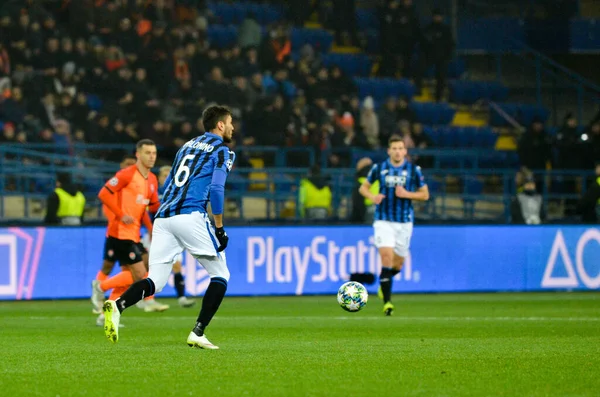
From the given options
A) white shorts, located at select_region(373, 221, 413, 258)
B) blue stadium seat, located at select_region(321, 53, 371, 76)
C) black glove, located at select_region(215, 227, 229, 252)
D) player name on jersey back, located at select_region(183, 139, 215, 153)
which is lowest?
white shorts, located at select_region(373, 221, 413, 258)

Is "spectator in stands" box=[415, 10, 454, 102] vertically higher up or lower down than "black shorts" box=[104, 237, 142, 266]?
higher up

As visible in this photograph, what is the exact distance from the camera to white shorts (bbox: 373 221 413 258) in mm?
14828

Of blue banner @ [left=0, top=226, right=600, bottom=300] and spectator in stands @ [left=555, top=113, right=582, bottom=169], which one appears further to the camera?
spectator in stands @ [left=555, top=113, right=582, bottom=169]

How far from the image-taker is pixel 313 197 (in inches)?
850

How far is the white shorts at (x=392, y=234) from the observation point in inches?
584

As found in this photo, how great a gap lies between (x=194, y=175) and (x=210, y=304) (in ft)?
3.70

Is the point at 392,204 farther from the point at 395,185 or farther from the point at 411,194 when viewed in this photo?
the point at 411,194

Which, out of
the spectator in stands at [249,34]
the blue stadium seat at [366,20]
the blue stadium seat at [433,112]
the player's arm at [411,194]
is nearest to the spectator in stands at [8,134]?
the spectator in stands at [249,34]

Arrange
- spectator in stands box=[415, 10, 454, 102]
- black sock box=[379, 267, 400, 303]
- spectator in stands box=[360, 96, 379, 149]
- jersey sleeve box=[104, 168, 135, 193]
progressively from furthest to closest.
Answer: spectator in stands box=[415, 10, 454, 102] < spectator in stands box=[360, 96, 379, 149] < black sock box=[379, 267, 400, 303] < jersey sleeve box=[104, 168, 135, 193]

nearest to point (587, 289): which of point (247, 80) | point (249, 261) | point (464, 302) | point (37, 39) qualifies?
point (464, 302)

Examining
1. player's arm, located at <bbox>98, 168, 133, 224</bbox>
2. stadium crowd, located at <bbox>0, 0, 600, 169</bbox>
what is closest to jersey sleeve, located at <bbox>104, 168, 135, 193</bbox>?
player's arm, located at <bbox>98, 168, 133, 224</bbox>

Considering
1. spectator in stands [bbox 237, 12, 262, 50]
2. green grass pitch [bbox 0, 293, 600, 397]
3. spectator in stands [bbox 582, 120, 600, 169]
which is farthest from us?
spectator in stands [bbox 237, 12, 262, 50]

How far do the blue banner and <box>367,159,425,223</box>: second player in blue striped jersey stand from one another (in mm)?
4734

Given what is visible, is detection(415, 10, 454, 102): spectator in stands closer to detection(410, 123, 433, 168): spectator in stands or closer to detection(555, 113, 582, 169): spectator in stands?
detection(410, 123, 433, 168): spectator in stands
